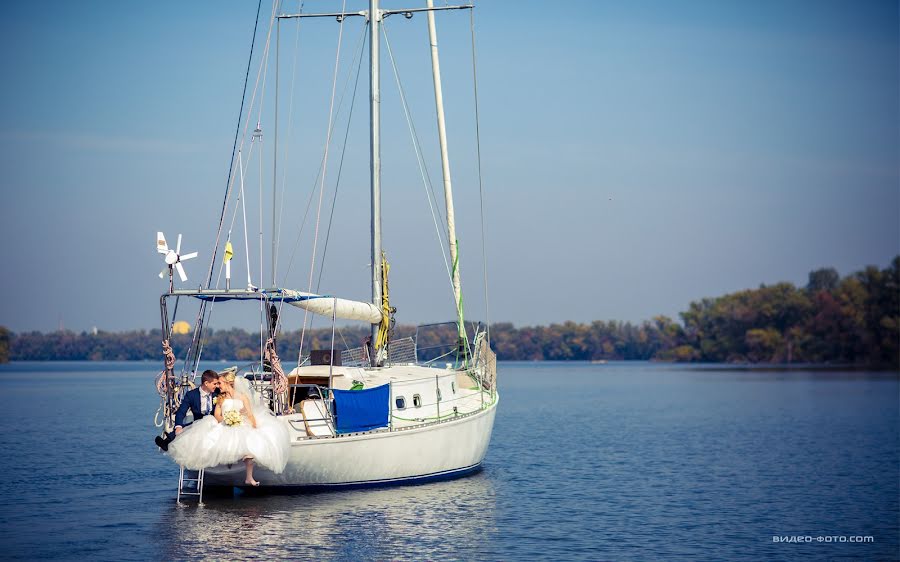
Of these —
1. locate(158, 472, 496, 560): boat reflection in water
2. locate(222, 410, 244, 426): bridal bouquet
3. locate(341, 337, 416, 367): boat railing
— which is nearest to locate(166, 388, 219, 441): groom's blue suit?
locate(222, 410, 244, 426): bridal bouquet

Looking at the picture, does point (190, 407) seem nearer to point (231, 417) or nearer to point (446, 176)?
point (231, 417)

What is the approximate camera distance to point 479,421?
1246 inches

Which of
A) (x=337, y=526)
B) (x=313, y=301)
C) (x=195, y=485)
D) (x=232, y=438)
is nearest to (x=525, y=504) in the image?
(x=337, y=526)

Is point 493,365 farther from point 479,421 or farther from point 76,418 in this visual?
point 76,418

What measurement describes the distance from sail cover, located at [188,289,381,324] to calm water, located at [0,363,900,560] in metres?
4.83

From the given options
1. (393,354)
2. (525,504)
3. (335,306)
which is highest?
(335,306)

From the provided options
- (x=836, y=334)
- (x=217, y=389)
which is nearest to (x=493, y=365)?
(x=217, y=389)

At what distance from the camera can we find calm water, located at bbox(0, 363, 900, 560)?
2281cm

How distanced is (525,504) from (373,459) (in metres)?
4.28

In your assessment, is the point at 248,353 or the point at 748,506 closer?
the point at 748,506

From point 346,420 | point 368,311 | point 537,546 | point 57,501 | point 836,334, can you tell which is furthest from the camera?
point 836,334

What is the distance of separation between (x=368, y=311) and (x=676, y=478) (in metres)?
11.6

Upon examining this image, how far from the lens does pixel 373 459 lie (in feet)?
90.0

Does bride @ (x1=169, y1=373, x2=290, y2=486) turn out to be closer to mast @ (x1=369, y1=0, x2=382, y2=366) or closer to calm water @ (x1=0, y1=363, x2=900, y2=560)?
calm water @ (x1=0, y1=363, x2=900, y2=560)
